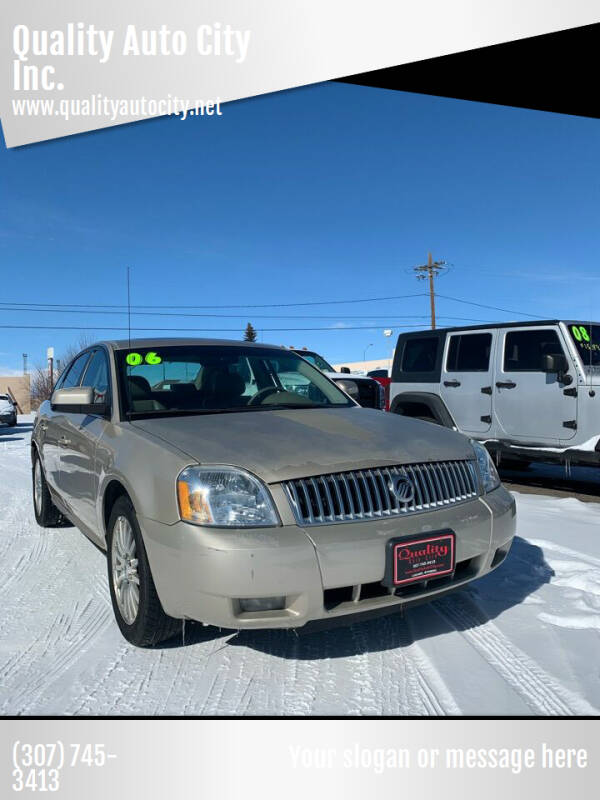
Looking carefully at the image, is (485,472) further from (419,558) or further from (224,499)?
(224,499)

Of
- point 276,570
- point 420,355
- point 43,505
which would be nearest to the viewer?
point 276,570

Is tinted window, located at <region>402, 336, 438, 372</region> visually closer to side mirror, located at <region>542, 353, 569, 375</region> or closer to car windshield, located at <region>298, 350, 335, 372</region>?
side mirror, located at <region>542, 353, 569, 375</region>

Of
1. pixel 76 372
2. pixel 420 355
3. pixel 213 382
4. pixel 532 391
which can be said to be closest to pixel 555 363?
pixel 532 391

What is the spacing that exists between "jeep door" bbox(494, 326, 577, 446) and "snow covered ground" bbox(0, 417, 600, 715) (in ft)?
11.0

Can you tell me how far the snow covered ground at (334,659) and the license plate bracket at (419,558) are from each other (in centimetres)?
45

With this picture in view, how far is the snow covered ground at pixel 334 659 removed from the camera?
2494 mm

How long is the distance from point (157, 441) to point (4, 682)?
125 cm

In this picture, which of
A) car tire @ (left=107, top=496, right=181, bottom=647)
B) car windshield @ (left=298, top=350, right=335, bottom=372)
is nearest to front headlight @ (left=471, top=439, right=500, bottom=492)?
car tire @ (left=107, top=496, right=181, bottom=647)

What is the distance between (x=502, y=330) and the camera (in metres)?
7.84

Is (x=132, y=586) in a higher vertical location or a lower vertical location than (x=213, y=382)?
lower

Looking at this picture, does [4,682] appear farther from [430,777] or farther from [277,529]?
[430,777]

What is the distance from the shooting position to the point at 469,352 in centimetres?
815

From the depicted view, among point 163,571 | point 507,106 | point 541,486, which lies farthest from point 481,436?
point 163,571

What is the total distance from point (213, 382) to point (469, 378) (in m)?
5.04
